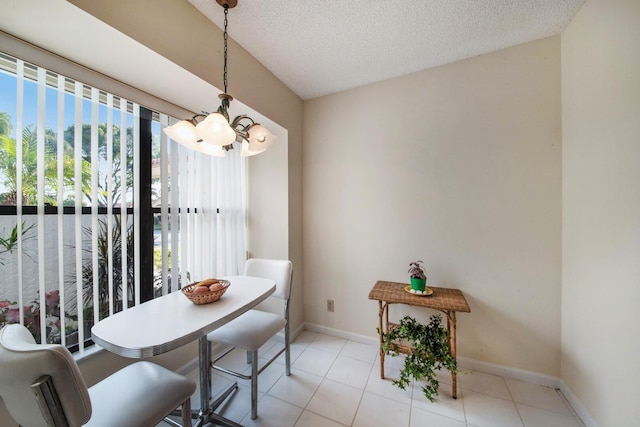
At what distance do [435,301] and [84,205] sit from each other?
7.73 feet

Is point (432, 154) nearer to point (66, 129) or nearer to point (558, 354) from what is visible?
point (558, 354)

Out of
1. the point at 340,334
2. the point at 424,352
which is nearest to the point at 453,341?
the point at 424,352

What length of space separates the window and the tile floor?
2.92 feet

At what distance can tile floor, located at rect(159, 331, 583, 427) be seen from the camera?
4.61 ft

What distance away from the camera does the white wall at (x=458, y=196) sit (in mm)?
1669

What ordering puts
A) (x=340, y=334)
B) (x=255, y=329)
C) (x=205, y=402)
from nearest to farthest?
(x=205, y=402), (x=255, y=329), (x=340, y=334)

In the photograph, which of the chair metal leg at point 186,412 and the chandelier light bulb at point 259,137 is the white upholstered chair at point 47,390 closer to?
the chair metal leg at point 186,412

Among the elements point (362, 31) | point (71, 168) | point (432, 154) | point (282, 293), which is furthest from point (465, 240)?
point (71, 168)

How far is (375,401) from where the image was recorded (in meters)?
1.55

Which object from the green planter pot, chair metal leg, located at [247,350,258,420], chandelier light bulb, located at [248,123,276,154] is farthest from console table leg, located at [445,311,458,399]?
chandelier light bulb, located at [248,123,276,154]

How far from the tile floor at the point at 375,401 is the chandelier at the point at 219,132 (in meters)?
1.68

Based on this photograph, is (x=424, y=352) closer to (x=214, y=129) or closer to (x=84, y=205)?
(x=214, y=129)

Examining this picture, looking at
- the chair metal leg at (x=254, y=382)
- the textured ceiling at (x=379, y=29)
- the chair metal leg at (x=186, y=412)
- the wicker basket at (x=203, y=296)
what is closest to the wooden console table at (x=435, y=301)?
the chair metal leg at (x=254, y=382)

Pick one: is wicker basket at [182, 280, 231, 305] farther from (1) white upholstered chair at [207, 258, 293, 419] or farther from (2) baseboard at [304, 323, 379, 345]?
(2) baseboard at [304, 323, 379, 345]
